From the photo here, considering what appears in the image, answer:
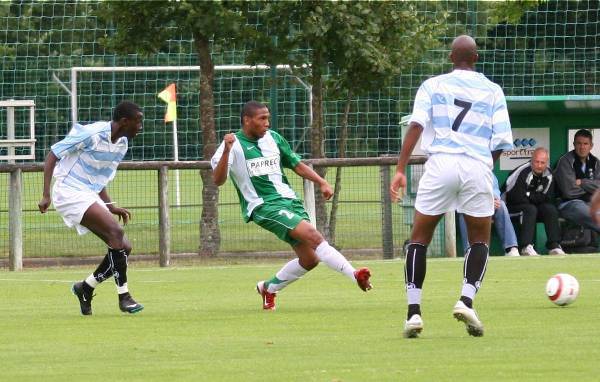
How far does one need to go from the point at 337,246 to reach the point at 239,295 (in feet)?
25.5

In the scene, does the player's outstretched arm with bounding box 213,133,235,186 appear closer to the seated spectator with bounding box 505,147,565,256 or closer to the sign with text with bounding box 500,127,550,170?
the seated spectator with bounding box 505,147,565,256

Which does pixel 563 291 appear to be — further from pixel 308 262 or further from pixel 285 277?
pixel 285 277

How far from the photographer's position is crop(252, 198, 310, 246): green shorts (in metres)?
11.8

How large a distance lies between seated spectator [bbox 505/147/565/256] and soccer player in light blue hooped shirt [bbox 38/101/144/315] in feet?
27.9

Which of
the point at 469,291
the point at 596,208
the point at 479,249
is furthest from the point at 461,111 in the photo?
the point at 596,208

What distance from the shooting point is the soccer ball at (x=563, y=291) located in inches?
441

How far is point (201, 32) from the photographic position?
20.5m

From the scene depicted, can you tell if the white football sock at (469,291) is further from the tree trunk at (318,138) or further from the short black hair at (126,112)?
the tree trunk at (318,138)

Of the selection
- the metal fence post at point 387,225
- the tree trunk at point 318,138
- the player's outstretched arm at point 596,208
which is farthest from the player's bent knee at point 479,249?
the tree trunk at point 318,138

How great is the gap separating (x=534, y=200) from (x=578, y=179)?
67 cm

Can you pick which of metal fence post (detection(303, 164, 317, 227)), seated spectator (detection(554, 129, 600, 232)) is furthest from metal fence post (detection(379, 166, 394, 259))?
seated spectator (detection(554, 129, 600, 232))

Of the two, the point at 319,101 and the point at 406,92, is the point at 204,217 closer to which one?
the point at 319,101

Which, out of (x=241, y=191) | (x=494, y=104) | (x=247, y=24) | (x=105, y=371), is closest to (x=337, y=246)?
(x=247, y=24)

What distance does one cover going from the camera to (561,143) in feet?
69.4
